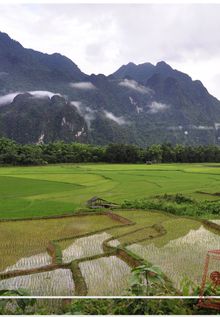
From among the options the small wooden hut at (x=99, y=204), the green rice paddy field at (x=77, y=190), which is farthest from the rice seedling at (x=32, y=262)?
the small wooden hut at (x=99, y=204)

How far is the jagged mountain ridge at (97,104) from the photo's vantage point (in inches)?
3152

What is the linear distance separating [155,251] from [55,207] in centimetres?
726

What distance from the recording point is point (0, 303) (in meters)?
3.60

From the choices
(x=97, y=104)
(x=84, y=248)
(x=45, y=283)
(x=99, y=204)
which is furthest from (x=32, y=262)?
(x=97, y=104)

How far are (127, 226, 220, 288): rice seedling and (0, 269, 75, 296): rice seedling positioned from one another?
196 cm

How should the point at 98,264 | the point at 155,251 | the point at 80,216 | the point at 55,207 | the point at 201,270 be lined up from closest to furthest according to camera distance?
1. the point at 201,270
2. the point at 98,264
3. the point at 155,251
4. the point at 80,216
5. the point at 55,207

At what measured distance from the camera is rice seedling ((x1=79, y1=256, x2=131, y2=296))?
672cm

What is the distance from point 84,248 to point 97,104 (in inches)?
4158

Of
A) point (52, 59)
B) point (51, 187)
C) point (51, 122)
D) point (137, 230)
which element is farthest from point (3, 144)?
point (52, 59)

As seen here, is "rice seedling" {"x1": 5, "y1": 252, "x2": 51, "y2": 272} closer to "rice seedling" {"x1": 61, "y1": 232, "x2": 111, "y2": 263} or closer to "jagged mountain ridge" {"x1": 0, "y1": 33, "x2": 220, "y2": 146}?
"rice seedling" {"x1": 61, "y1": 232, "x2": 111, "y2": 263}

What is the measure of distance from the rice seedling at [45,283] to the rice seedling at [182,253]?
1963mm

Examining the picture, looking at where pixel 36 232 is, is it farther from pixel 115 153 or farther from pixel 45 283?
pixel 115 153

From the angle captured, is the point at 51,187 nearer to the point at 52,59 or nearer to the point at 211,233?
the point at 211,233

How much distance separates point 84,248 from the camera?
9.79 metres
